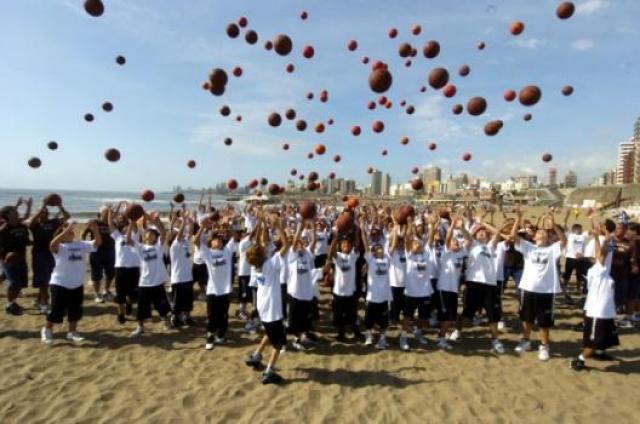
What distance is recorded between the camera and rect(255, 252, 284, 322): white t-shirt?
218 inches

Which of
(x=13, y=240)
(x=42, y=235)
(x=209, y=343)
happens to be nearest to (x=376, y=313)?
(x=209, y=343)

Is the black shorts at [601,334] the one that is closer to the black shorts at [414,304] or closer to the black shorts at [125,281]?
the black shorts at [414,304]

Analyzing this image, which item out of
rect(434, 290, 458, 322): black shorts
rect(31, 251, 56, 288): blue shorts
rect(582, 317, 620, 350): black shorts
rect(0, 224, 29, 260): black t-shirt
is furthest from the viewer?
rect(0, 224, 29, 260): black t-shirt

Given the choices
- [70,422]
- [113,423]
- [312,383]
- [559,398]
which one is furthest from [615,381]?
[70,422]

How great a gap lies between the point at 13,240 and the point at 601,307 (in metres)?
11.2

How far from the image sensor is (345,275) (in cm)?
688

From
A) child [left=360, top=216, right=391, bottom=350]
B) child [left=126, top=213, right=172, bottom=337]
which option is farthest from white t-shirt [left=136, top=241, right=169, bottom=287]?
child [left=360, top=216, right=391, bottom=350]

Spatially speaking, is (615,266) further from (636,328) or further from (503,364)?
(503,364)

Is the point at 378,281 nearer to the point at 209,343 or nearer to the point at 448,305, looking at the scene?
the point at 448,305

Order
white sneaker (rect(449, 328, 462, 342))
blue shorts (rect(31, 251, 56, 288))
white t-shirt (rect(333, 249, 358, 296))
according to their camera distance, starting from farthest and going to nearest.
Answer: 1. blue shorts (rect(31, 251, 56, 288))
2. white sneaker (rect(449, 328, 462, 342))
3. white t-shirt (rect(333, 249, 358, 296))

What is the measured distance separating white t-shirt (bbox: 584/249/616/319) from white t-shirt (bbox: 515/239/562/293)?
0.51 metres

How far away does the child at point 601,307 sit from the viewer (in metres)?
5.91

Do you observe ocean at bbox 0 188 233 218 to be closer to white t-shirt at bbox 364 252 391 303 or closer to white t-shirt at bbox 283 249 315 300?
white t-shirt at bbox 283 249 315 300

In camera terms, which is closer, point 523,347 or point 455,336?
point 523,347
